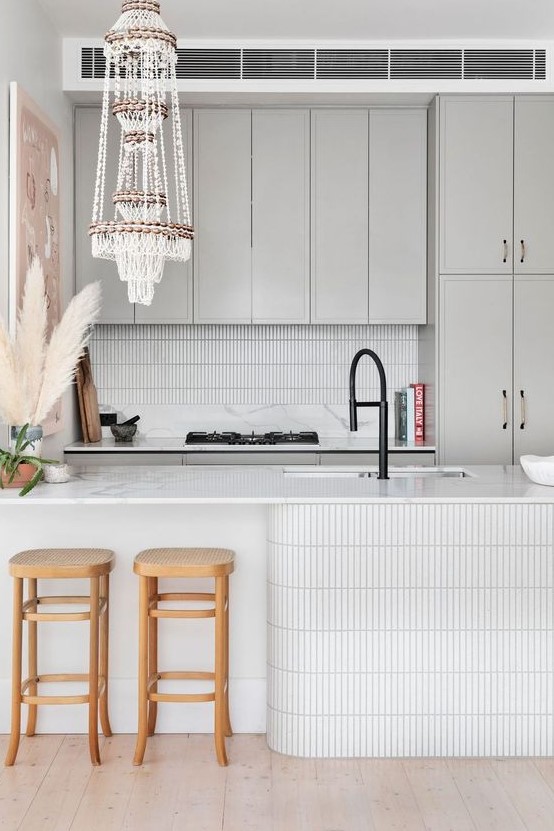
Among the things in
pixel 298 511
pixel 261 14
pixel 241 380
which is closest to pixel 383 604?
pixel 298 511

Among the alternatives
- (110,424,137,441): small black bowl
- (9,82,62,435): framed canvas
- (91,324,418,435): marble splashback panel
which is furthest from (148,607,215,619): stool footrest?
(91,324,418,435): marble splashback panel

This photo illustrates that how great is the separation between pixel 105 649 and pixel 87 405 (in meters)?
2.02

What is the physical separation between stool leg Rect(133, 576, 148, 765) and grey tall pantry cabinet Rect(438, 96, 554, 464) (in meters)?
2.23

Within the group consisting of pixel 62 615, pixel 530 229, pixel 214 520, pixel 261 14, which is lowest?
pixel 62 615

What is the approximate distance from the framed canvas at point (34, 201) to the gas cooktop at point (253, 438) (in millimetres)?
756

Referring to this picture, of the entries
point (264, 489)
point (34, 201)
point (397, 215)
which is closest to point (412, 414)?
point (397, 215)

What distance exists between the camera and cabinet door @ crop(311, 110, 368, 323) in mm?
4801

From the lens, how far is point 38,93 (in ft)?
13.2

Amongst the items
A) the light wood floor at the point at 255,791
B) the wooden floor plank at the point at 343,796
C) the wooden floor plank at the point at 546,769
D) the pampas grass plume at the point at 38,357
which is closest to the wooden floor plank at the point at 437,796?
the light wood floor at the point at 255,791

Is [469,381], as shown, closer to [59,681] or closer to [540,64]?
[540,64]

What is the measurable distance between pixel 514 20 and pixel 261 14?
3.98 feet

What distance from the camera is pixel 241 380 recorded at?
206 inches

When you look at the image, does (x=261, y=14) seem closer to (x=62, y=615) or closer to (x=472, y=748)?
(x=62, y=615)

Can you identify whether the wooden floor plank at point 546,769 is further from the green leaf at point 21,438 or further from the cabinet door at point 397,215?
the cabinet door at point 397,215
